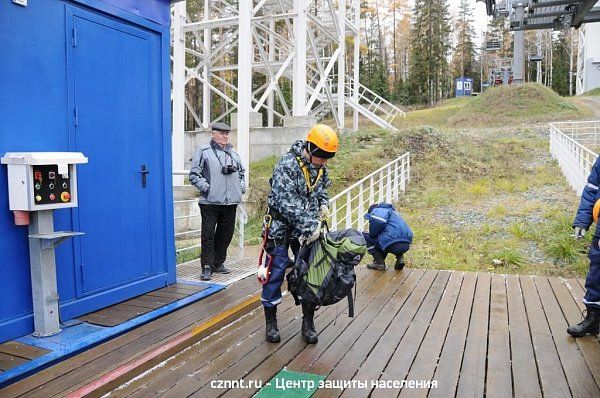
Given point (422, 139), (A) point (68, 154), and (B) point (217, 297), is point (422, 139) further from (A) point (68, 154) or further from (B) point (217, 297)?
(A) point (68, 154)

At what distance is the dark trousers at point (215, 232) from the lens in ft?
17.6

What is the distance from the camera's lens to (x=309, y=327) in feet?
12.5

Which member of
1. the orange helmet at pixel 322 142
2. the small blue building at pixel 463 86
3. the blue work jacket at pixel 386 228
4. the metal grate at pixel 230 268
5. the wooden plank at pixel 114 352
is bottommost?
the wooden plank at pixel 114 352

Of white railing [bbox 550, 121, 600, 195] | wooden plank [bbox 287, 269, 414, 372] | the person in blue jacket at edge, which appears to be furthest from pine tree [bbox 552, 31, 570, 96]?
wooden plank [bbox 287, 269, 414, 372]

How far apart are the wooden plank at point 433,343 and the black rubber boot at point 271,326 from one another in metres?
1.07

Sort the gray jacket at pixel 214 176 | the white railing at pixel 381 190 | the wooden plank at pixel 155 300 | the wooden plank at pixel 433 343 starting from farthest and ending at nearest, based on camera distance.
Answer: the white railing at pixel 381 190, the gray jacket at pixel 214 176, the wooden plank at pixel 155 300, the wooden plank at pixel 433 343

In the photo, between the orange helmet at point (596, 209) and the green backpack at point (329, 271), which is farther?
the orange helmet at point (596, 209)

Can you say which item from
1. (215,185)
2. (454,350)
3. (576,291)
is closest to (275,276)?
(454,350)

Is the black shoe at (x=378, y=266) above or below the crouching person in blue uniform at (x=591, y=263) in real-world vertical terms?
below

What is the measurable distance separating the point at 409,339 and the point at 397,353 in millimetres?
321

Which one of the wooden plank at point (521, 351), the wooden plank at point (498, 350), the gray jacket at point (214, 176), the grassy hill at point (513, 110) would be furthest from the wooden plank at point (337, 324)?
the grassy hill at point (513, 110)

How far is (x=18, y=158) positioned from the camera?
334 centimetres

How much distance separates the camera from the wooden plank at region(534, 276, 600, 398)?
9.78 ft

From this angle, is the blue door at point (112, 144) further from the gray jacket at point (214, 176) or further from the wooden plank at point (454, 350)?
the wooden plank at point (454, 350)
